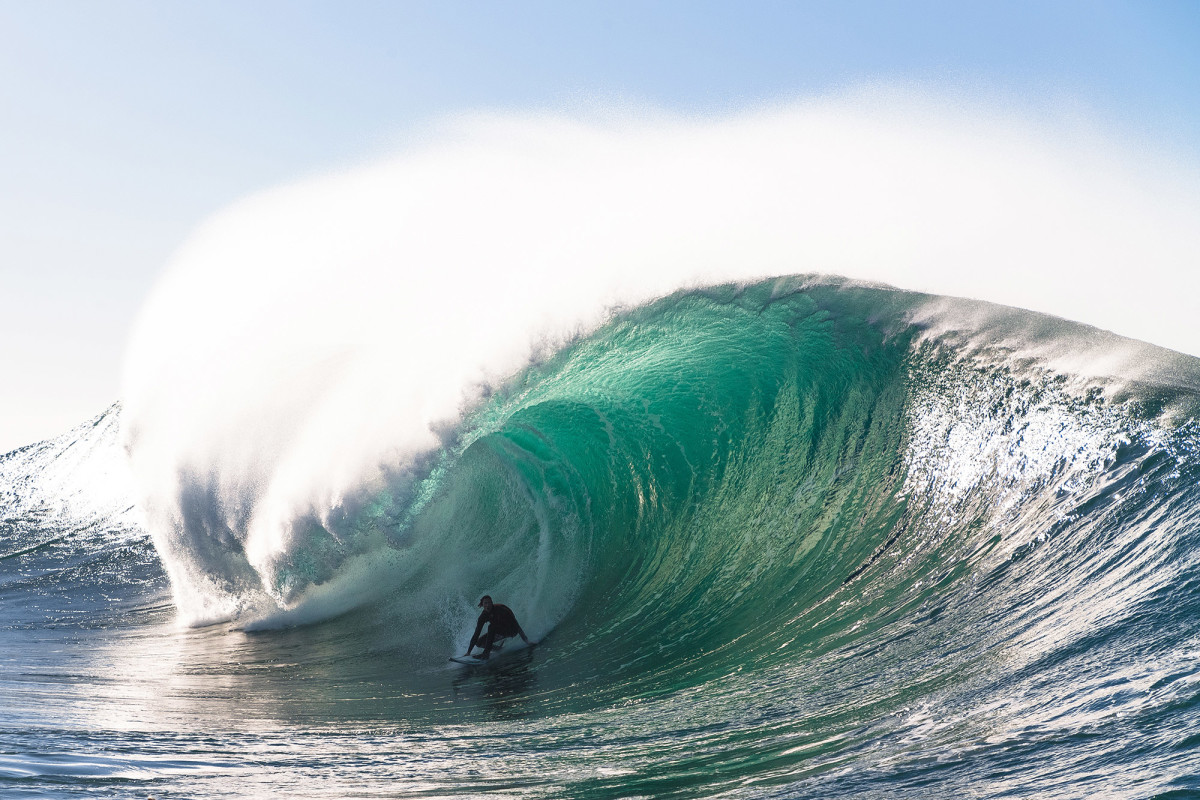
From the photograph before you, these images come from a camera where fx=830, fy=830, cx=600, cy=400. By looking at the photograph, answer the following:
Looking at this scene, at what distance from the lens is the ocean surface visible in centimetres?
362

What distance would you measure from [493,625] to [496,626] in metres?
0.03

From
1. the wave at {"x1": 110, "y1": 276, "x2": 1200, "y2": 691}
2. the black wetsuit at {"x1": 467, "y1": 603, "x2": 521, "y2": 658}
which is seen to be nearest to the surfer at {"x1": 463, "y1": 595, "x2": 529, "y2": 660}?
the black wetsuit at {"x1": 467, "y1": 603, "x2": 521, "y2": 658}

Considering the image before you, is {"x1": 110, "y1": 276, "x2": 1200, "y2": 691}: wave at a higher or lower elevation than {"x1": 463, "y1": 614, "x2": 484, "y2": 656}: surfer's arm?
higher

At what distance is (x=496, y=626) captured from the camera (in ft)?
22.2

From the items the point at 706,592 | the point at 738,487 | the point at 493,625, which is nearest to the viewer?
the point at 493,625

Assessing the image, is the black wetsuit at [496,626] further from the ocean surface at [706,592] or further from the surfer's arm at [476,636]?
the ocean surface at [706,592]

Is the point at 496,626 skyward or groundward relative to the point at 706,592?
skyward

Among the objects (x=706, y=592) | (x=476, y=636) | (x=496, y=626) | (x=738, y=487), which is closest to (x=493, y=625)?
(x=496, y=626)

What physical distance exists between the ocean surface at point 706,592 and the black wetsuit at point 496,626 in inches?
6.6

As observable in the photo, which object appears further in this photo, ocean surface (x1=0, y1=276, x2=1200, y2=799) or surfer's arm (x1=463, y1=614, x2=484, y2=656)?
surfer's arm (x1=463, y1=614, x2=484, y2=656)

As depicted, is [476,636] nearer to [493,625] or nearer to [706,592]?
Answer: [493,625]

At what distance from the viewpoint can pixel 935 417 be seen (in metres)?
7.49

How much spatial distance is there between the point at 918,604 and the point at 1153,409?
2.45m

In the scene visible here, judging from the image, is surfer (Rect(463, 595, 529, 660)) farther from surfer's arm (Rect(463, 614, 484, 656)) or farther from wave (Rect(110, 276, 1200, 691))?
wave (Rect(110, 276, 1200, 691))
